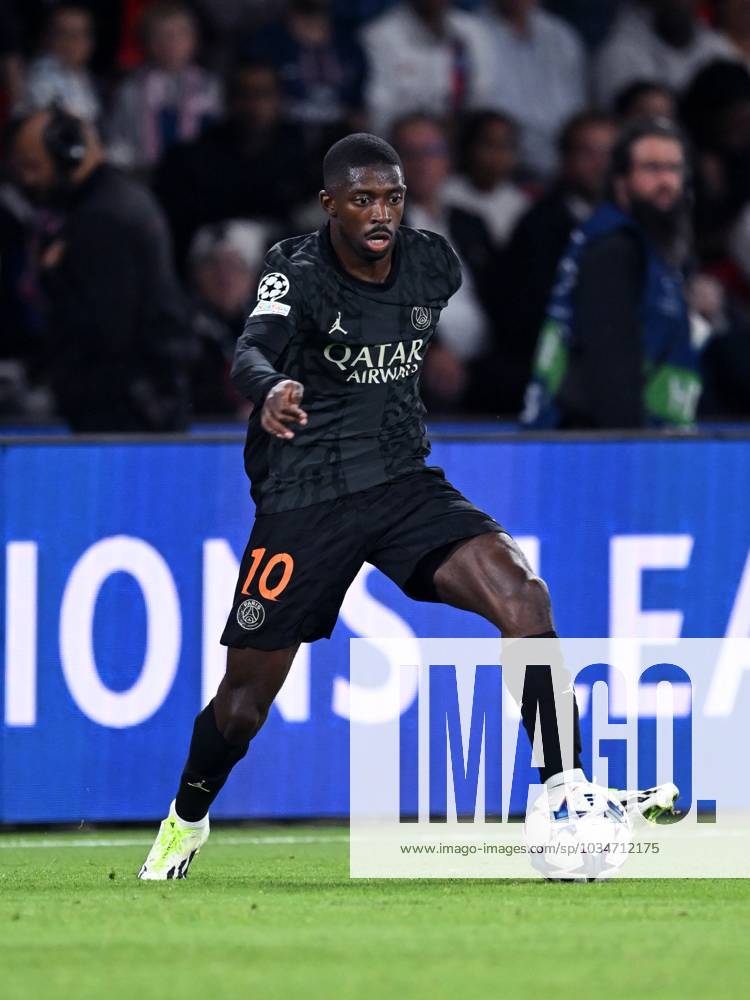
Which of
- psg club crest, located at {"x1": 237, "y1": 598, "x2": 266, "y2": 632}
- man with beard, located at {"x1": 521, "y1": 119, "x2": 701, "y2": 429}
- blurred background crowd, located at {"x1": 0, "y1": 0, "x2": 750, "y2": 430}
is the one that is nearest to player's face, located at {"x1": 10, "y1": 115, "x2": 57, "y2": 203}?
blurred background crowd, located at {"x1": 0, "y1": 0, "x2": 750, "y2": 430}

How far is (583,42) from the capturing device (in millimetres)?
13398

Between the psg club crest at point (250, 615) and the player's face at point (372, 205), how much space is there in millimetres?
1077

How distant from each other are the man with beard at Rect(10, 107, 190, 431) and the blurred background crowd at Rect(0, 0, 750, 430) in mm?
217

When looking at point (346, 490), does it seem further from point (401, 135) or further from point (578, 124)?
point (578, 124)

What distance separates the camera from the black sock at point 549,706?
19.8 ft

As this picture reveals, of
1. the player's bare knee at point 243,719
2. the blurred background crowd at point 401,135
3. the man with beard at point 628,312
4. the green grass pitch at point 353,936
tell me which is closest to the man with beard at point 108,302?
the blurred background crowd at point 401,135

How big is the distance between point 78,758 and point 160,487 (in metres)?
1.11

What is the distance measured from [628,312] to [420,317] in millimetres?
2410

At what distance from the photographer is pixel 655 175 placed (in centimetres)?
881

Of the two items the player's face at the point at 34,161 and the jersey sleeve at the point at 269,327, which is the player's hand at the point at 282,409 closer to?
the jersey sleeve at the point at 269,327

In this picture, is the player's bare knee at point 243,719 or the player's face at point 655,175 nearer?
the player's bare knee at point 243,719

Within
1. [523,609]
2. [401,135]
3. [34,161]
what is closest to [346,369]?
[523,609]

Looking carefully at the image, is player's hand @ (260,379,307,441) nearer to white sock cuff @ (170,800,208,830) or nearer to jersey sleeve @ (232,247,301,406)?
jersey sleeve @ (232,247,301,406)

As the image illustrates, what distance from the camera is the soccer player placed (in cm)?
613
